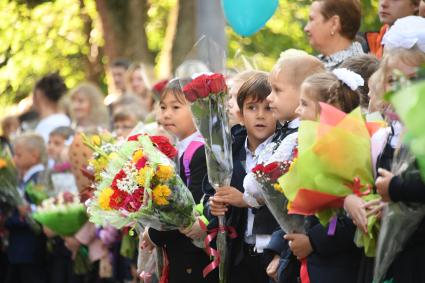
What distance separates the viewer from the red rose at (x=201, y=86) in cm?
747

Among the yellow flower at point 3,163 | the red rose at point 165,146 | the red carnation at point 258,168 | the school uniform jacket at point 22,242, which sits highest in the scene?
the red carnation at point 258,168

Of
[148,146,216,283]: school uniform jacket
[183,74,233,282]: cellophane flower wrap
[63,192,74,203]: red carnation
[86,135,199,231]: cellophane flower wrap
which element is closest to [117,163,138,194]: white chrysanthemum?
[86,135,199,231]: cellophane flower wrap

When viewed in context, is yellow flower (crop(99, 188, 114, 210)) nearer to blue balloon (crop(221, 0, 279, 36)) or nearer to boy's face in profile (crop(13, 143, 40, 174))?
blue balloon (crop(221, 0, 279, 36))

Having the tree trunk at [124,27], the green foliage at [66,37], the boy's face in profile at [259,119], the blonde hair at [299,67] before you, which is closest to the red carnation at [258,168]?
the blonde hair at [299,67]

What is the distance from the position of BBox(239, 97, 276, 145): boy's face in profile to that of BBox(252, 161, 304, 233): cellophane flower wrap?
793mm

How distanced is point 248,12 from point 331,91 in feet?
10.7

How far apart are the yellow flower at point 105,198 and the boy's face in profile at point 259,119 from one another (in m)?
0.97

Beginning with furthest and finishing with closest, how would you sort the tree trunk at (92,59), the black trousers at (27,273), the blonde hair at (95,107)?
1. the tree trunk at (92,59)
2. the blonde hair at (95,107)
3. the black trousers at (27,273)

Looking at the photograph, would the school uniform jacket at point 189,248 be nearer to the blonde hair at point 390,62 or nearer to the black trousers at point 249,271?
the black trousers at point 249,271

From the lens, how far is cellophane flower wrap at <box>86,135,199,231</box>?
761 cm

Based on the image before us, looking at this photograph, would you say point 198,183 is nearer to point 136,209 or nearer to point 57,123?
point 136,209

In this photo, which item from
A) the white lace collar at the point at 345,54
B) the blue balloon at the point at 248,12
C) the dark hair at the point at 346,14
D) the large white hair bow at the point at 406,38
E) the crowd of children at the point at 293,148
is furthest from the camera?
the blue balloon at the point at 248,12

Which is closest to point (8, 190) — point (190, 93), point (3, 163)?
point (3, 163)

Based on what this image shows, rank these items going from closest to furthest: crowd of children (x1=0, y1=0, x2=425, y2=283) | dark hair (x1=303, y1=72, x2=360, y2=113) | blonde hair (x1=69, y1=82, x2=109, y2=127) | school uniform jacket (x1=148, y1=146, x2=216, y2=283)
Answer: crowd of children (x1=0, y1=0, x2=425, y2=283) → dark hair (x1=303, y1=72, x2=360, y2=113) → school uniform jacket (x1=148, y1=146, x2=216, y2=283) → blonde hair (x1=69, y1=82, x2=109, y2=127)
